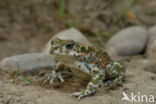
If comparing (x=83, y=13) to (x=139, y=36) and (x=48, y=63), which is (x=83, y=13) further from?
(x=48, y=63)

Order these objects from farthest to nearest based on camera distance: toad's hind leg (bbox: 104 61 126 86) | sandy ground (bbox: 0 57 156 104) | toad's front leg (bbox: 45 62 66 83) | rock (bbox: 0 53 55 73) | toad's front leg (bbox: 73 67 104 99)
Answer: rock (bbox: 0 53 55 73) < toad's front leg (bbox: 45 62 66 83) < toad's hind leg (bbox: 104 61 126 86) < toad's front leg (bbox: 73 67 104 99) < sandy ground (bbox: 0 57 156 104)

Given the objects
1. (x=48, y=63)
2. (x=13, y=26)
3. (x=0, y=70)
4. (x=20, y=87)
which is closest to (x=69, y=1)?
(x=13, y=26)

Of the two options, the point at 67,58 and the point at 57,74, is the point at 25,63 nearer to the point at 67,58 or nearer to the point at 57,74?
the point at 57,74

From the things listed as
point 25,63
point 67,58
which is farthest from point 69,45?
point 25,63

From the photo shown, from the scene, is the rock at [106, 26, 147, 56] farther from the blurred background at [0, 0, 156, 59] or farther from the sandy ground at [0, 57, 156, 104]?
the sandy ground at [0, 57, 156, 104]

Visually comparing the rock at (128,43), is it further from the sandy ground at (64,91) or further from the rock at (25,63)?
the rock at (25,63)

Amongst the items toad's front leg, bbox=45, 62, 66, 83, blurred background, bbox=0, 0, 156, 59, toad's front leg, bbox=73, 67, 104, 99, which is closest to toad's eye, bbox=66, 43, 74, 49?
toad's front leg, bbox=73, 67, 104, 99
